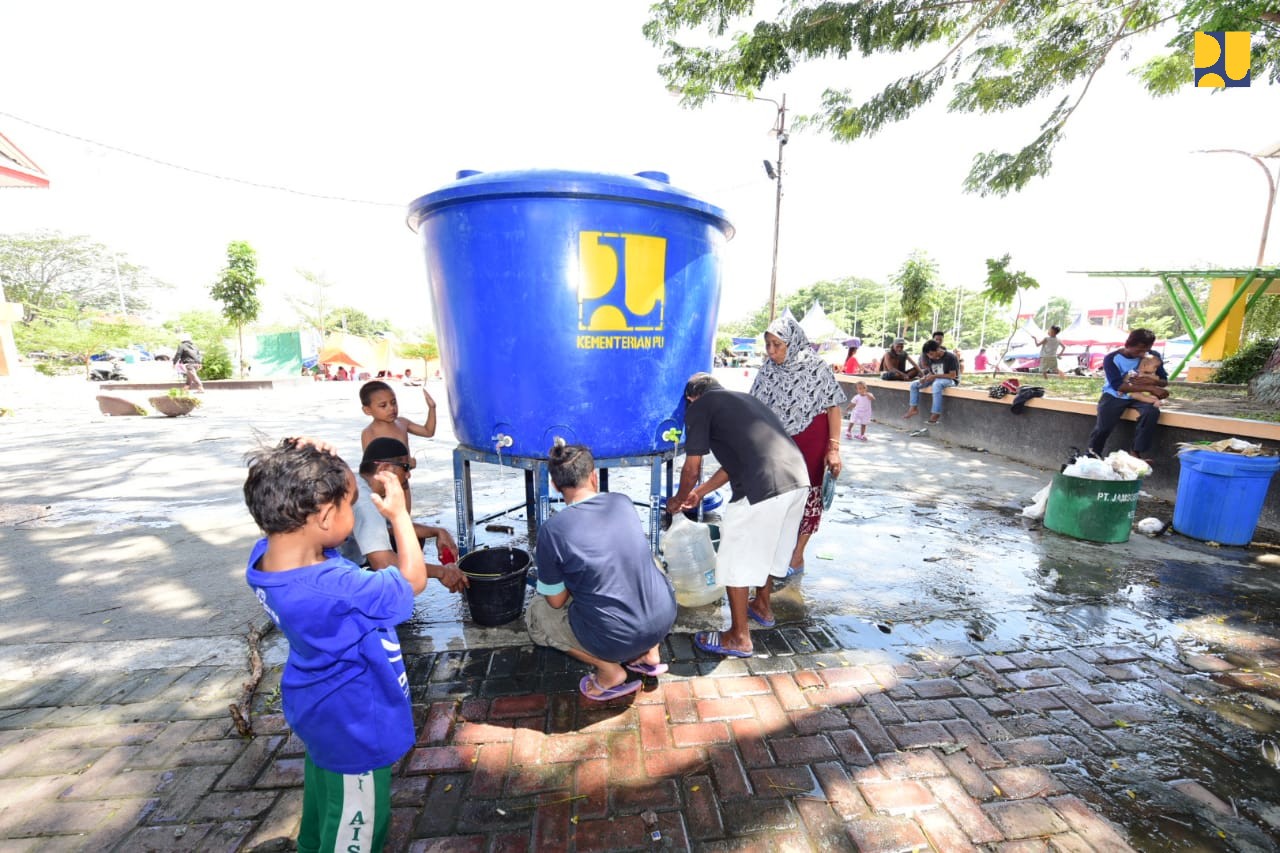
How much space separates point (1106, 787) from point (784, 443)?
1.71m

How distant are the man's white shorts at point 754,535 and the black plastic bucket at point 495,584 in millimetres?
1094

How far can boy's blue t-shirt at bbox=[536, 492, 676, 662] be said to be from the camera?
2.16 metres

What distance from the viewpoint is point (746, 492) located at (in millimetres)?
2695

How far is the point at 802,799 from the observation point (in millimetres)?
1845

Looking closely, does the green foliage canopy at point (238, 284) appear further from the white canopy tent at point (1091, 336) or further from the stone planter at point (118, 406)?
the white canopy tent at point (1091, 336)

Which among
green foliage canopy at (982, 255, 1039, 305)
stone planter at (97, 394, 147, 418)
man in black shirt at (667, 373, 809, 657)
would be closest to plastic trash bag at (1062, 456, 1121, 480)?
man in black shirt at (667, 373, 809, 657)

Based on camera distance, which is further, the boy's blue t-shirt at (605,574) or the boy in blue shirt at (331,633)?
the boy's blue t-shirt at (605,574)

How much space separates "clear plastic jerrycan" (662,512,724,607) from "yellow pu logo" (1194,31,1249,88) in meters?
7.86

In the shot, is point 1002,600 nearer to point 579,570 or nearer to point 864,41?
point 579,570

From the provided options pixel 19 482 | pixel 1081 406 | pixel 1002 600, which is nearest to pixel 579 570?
pixel 1002 600

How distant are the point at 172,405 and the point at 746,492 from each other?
13.5m

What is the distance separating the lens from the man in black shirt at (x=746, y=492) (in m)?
2.66

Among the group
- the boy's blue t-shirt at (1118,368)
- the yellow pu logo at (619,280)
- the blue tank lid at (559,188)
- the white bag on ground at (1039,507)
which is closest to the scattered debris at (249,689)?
the yellow pu logo at (619,280)

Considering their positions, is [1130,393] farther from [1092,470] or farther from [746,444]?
[746,444]
